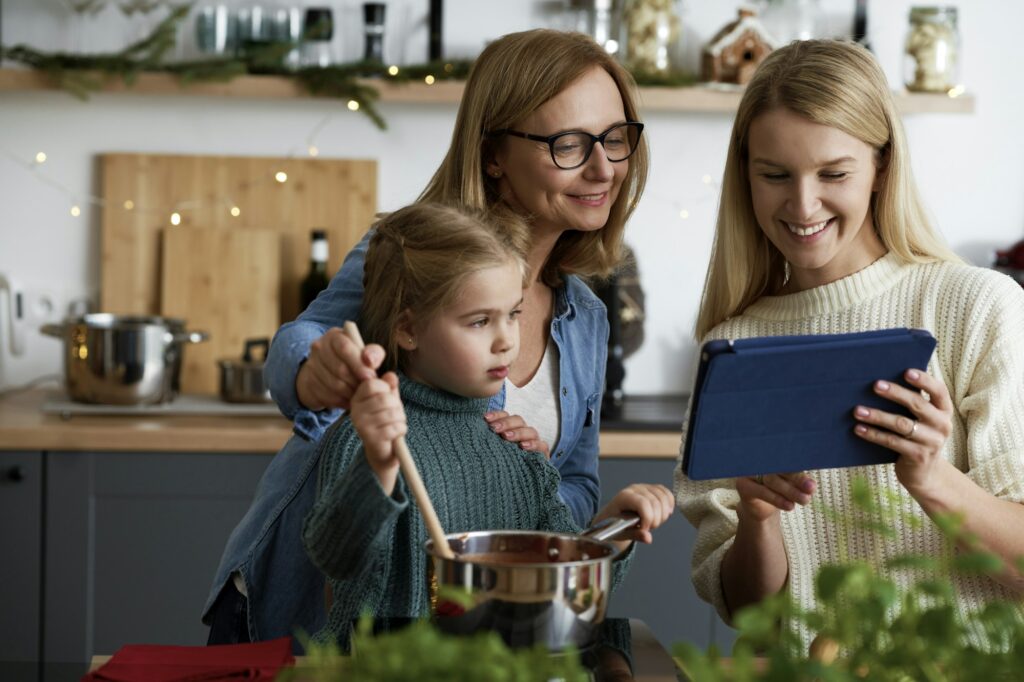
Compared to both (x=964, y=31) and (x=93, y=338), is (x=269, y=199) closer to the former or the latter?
(x=93, y=338)

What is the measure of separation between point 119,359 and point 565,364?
128 centimetres

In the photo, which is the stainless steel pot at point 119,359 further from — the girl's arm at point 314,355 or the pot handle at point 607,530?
the pot handle at point 607,530

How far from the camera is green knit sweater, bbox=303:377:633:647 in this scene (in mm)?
1069

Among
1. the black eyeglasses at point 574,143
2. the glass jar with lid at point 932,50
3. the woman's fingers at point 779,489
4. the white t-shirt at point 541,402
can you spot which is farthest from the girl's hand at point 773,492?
the glass jar with lid at point 932,50

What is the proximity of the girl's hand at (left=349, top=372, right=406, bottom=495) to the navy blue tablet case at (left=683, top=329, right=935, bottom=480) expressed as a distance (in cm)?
23

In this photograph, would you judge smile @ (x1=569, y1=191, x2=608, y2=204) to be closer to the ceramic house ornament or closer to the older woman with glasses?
the older woman with glasses

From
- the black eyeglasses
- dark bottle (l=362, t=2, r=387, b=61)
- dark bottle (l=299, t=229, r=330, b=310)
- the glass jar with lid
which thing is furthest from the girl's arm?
the glass jar with lid

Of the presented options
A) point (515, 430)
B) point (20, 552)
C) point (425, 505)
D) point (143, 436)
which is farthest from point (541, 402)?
point (20, 552)

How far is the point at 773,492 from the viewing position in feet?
3.93

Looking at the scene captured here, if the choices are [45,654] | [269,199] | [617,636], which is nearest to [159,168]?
[269,199]

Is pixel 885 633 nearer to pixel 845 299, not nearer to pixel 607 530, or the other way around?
pixel 607 530

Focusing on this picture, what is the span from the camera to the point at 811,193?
1.33 meters

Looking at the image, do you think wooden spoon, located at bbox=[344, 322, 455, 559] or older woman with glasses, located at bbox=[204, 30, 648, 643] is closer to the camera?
wooden spoon, located at bbox=[344, 322, 455, 559]

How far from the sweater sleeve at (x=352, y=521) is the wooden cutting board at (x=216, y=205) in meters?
1.90
